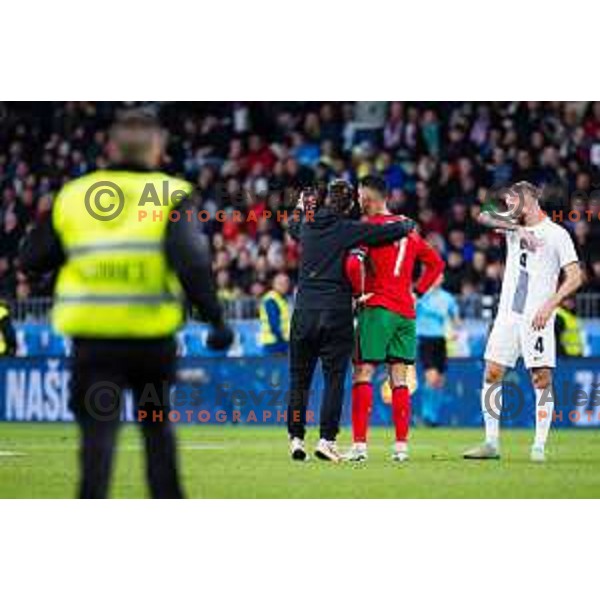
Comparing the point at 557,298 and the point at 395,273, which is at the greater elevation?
the point at 395,273

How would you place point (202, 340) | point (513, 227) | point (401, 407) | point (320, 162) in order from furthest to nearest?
point (320, 162)
point (202, 340)
point (513, 227)
point (401, 407)

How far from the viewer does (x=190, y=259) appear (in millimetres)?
6887

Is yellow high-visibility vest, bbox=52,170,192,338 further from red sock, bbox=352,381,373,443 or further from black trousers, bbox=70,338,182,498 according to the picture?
red sock, bbox=352,381,373,443

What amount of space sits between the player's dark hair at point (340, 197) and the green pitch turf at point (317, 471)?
1.48 metres

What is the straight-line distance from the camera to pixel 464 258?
60.2 feet

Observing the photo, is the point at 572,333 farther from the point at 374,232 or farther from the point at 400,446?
the point at 374,232

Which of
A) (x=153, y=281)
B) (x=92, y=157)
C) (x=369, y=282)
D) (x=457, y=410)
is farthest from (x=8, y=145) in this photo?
(x=153, y=281)

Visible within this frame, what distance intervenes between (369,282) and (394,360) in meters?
0.48

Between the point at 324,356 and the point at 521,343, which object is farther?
the point at 521,343

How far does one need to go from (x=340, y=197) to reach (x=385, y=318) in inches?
29.9

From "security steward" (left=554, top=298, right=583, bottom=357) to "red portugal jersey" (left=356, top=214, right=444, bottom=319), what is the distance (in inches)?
229

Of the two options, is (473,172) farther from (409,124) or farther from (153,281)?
(153,281)

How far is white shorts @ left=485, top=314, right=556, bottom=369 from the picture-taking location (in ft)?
37.9

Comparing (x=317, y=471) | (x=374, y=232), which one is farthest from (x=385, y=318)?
(x=317, y=471)
